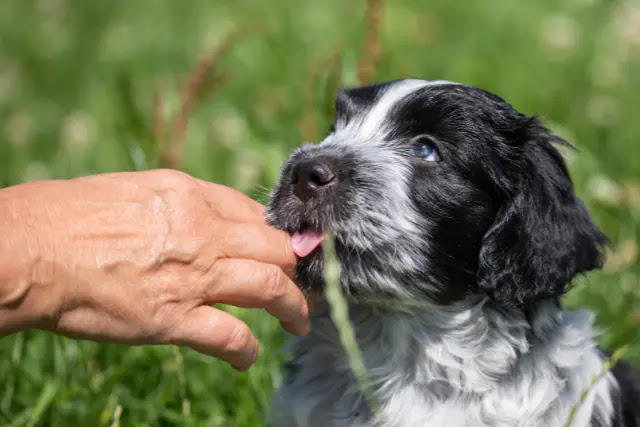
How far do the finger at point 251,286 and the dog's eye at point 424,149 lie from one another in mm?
644

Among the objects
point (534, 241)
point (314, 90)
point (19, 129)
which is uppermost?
point (534, 241)

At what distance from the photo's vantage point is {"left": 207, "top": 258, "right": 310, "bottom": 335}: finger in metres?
2.78

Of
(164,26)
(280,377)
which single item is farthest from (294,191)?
(164,26)

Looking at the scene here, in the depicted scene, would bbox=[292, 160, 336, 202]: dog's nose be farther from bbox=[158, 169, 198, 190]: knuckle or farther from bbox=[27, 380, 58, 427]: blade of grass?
bbox=[27, 380, 58, 427]: blade of grass

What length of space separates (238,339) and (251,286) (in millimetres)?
159

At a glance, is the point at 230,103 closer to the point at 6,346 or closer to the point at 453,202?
the point at 6,346

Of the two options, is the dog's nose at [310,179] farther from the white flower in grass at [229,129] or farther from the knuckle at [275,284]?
the white flower in grass at [229,129]

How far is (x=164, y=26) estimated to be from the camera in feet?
29.9

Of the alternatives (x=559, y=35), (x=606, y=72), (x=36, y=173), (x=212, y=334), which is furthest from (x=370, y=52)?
(x=559, y=35)

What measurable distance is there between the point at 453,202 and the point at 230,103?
14.9ft

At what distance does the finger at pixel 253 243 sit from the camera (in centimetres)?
282

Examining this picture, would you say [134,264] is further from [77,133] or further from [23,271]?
[77,133]

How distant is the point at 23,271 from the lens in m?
2.58

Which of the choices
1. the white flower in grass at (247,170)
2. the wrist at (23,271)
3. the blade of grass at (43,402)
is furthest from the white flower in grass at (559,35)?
the wrist at (23,271)
